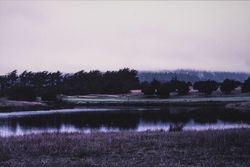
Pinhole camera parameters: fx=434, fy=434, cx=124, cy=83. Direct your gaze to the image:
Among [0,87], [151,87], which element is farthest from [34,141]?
[0,87]

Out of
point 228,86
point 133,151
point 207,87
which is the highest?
point 228,86

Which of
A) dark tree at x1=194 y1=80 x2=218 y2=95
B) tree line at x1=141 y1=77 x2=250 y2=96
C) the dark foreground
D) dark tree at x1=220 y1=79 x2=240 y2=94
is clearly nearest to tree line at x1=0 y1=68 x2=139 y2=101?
tree line at x1=141 y1=77 x2=250 y2=96

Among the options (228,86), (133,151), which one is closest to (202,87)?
(228,86)

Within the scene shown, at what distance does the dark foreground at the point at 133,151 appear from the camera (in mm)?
21828

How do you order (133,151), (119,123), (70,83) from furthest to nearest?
(70,83), (119,123), (133,151)

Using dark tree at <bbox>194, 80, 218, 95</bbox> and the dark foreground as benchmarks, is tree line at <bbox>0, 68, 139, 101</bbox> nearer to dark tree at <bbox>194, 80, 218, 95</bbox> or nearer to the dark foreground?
dark tree at <bbox>194, 80, 218, 95</bbox>

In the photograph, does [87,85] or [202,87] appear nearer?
[202,87]

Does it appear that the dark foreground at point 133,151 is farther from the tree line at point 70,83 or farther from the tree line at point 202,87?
the tree line at point 70,83

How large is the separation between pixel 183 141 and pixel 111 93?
5067 inches

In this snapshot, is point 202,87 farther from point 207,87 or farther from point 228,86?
point 228,86

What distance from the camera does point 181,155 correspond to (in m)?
23.8

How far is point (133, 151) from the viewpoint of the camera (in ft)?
83.8

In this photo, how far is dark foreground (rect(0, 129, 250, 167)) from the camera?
2183 centimetres

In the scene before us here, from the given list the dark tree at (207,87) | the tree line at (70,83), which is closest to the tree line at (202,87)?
the dark tree at (207,87)
